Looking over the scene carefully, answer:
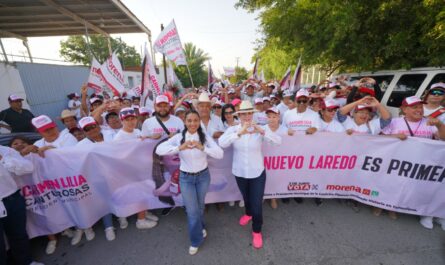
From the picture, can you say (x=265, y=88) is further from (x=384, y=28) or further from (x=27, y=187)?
(x=27, y=187)

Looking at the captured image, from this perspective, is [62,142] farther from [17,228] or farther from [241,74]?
[241,74]

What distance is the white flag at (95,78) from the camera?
565 centimetres

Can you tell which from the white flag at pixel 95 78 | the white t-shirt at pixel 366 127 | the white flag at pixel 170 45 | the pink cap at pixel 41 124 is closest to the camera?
the pink cap at pixel 41 124

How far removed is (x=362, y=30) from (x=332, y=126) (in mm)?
5319

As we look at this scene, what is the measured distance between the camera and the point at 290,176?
12.1 feet

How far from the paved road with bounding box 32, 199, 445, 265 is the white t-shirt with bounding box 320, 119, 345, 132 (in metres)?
1.41

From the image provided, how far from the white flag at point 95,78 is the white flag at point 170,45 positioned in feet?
6.53

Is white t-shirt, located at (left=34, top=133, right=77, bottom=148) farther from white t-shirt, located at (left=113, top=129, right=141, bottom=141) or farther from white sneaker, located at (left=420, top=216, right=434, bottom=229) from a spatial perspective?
white sneaker, located at (left=420, top=216, right=434, bottom=229)

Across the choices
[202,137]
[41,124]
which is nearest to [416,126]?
[202,137]

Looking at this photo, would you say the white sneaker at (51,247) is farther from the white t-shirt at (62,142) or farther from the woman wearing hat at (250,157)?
the woman wearing hat at (250,157)

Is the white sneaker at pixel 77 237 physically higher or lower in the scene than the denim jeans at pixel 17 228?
lower

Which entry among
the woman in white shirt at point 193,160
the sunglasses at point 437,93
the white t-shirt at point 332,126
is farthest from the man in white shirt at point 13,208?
the sunglasses at point 437,93

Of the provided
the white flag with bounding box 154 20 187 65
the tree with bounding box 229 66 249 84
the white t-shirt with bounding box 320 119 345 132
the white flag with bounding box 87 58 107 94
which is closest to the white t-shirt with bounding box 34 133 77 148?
the white flag with bounding box 87 58 107 94

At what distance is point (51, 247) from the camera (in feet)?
10.2
